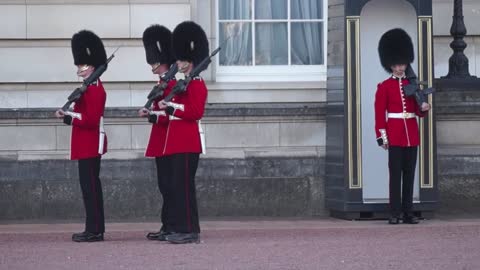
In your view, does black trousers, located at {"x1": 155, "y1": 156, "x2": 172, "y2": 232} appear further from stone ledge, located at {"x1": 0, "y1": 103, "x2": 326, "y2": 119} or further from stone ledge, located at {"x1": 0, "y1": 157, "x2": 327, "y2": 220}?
stone ledge, located at {"x1": 0, "y1": 103, "x2": 326, "y2": 119}

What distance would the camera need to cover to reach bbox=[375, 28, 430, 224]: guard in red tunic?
12.9 m

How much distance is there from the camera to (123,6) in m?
14.1

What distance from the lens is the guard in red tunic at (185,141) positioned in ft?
37.3

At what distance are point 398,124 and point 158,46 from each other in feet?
8.06

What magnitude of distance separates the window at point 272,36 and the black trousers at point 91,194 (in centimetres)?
313

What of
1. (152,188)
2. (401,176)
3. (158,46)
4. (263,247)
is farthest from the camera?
(152,188)

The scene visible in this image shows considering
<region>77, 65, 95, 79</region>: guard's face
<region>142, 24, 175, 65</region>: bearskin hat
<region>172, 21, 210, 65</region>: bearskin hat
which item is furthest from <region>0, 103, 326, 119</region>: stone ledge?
<region>172, 21, 210, 65</region>: bearskin hat

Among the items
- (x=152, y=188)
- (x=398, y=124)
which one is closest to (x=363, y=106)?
(x=398, y=124)

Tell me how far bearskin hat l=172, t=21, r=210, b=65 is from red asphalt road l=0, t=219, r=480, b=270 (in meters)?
1.57

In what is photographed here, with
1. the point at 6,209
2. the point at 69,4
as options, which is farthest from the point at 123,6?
the point at 6,209

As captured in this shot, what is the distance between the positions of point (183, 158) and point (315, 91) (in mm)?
3055

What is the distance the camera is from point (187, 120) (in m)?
11.4

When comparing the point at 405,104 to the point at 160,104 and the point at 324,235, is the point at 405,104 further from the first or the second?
the point at 160,104

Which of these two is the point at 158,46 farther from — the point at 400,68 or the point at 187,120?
the point at 400,68
